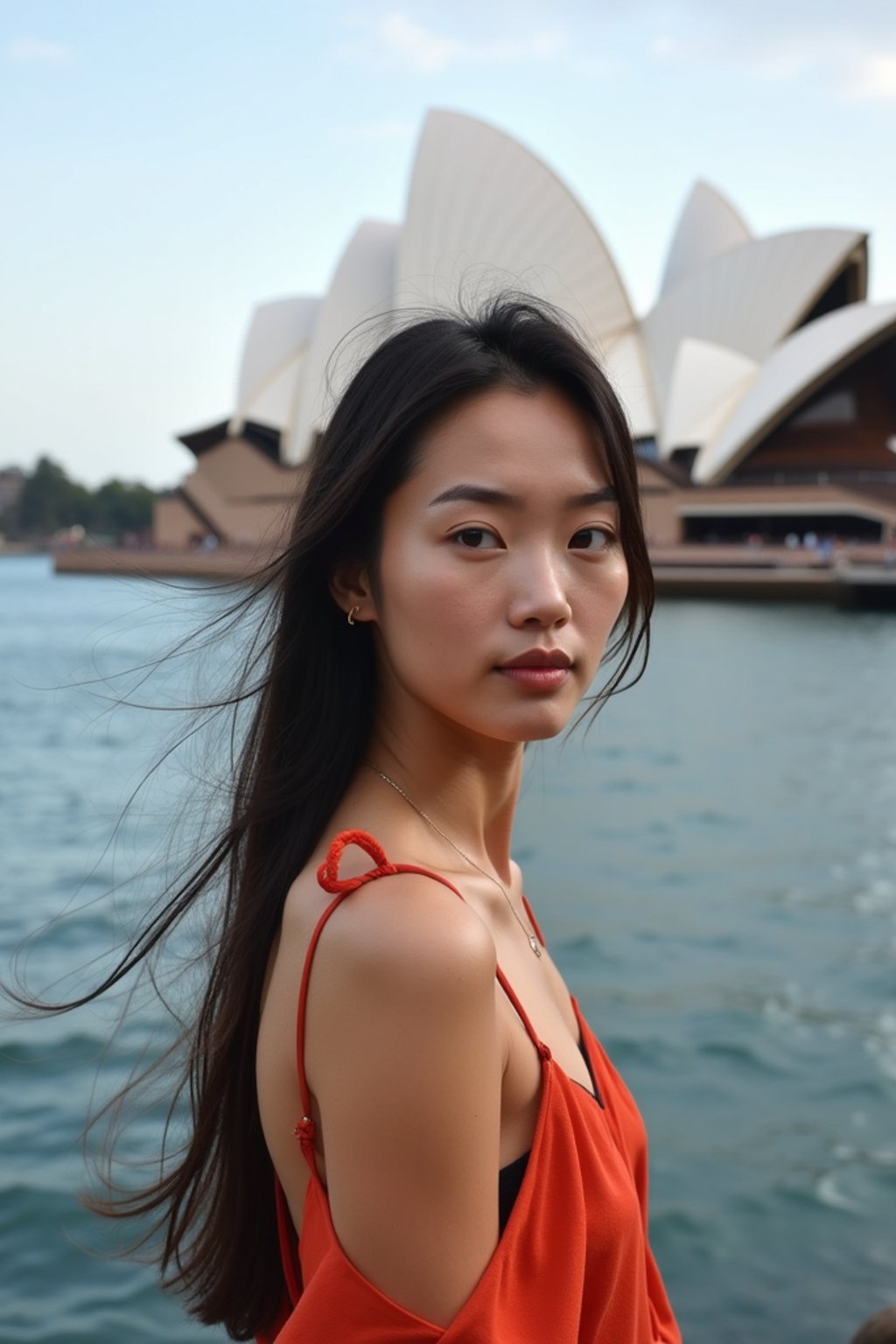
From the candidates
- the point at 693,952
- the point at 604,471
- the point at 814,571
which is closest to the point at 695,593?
the point at 814,571

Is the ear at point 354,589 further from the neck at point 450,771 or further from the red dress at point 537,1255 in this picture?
the red dress at point 537,1255

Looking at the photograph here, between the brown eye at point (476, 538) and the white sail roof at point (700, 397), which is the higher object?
the white sail roof at point (700, 397)

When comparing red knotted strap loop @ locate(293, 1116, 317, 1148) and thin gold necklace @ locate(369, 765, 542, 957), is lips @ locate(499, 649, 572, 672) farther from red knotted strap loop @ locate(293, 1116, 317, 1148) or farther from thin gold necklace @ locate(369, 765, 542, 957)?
red knotted strap loop @ locate(293, 1116, 317, 1148)

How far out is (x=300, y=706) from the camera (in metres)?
0.96

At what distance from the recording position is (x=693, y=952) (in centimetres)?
443

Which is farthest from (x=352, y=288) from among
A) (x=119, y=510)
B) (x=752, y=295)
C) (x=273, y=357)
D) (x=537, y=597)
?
(x=537, y=597)

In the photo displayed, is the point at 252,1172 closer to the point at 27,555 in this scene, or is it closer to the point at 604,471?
the point at 604,471

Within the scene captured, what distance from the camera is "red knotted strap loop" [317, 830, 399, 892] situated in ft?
2.41

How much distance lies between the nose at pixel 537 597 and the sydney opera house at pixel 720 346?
2728 centimetres

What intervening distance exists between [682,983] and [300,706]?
341cm

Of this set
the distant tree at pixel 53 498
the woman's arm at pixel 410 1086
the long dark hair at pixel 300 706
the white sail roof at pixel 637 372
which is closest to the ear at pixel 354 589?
the long dark hair at pixel 300 706

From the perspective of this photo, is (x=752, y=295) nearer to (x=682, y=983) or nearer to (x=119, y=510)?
(x=682, y=983)

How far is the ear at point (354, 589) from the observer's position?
3.05ft

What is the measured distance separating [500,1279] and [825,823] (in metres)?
6.06
